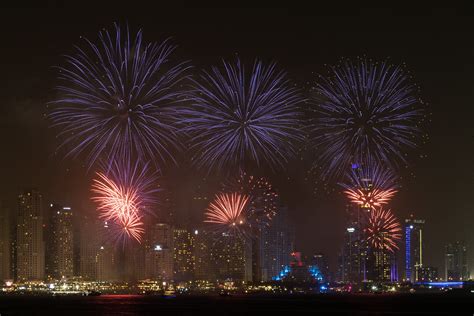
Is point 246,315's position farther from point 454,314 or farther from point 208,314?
point 454,314

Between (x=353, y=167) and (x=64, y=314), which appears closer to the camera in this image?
(x=353, y=167)

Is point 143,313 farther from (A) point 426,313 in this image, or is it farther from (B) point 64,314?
(A) point 426,313

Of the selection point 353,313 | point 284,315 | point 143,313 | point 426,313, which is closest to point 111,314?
point 143,313

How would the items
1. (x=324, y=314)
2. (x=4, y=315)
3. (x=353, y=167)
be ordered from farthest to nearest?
1. (x=324, y=314)
2. (x=4, y=315)
3. (x=353, y=167)

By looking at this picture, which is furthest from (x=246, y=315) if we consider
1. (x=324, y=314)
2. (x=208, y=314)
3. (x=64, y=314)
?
(x=64, y=314)

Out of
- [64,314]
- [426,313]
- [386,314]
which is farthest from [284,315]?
[64,314]

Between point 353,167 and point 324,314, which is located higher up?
point 353,167

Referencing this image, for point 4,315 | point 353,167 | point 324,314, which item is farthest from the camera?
point 324,314

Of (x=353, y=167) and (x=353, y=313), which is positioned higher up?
(x=353, y=167)

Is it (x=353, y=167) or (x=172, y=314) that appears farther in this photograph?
(x=172, y=314)
